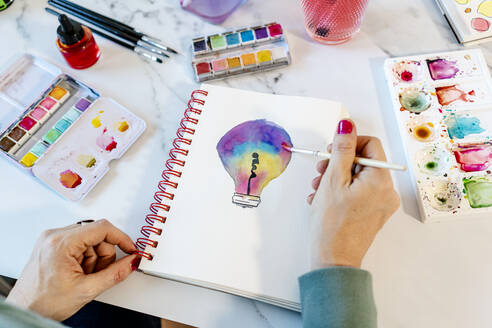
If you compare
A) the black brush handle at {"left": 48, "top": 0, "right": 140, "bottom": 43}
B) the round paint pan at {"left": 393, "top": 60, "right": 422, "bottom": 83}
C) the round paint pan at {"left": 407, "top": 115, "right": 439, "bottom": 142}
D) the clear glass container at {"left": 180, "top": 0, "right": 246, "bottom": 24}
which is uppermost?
the clear glass container at {"left": 180, "top": 0, "right": 246, "bottom": 24}

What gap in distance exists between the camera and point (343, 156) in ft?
2.27

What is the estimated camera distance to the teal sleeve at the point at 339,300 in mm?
636

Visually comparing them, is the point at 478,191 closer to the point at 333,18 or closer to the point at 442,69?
the point at 442,69

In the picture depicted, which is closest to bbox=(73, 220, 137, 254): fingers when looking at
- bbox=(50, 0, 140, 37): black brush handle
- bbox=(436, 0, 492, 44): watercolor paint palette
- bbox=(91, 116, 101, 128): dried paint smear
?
bbox=(91, 116, 101, 128): dried paint smear

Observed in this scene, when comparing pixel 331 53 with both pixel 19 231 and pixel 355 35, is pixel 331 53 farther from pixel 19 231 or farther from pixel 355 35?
pixel 19 231

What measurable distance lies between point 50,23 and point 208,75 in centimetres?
41

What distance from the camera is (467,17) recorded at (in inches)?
36.2

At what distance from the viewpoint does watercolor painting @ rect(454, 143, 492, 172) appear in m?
0.79

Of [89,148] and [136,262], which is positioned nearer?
[136,262]

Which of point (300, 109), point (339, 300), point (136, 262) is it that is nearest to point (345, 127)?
point (300, 109)

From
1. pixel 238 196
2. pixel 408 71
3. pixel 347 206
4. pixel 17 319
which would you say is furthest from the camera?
pixel 408 71

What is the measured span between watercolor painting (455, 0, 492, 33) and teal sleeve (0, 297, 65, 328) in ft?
3.11

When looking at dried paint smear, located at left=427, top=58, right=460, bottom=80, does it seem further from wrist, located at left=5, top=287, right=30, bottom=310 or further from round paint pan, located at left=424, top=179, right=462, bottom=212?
wrist, located at left=5, top=287, right=30, bottom=310

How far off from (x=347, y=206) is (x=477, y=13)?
559mm
